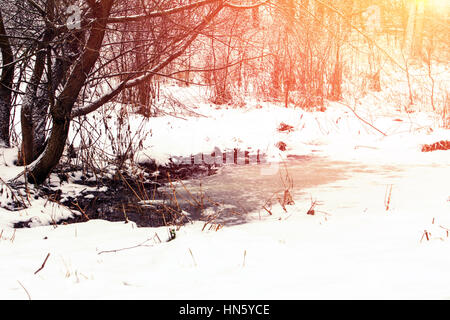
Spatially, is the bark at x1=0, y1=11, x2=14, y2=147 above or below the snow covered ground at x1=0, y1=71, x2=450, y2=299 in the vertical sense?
above

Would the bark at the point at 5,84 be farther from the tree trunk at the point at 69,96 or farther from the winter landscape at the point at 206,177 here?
the tree trunk at the point at 69,96

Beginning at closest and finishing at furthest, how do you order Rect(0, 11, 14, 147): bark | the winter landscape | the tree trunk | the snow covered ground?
the snow covered ground, the winter landscape, the tree trunk, Rect(0, 11, 14, 147): bark

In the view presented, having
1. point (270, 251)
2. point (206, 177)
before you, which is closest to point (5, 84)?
point (206, 177)

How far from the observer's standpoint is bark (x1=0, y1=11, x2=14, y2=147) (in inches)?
184

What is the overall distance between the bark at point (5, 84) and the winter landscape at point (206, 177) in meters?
0.02

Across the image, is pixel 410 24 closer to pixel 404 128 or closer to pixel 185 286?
pixel 404 128

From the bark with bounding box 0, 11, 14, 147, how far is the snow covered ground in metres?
0.31

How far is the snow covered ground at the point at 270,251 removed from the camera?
2061 mm

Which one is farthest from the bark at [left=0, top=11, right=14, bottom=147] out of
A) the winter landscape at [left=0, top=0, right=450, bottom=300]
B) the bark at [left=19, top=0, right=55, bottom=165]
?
the bark at [left=19, top=0, right=55, bottom=165]

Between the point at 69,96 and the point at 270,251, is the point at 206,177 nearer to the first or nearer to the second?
the point at 69,96

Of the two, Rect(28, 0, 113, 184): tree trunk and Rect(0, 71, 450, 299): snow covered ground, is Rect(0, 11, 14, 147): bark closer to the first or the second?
Rect(0, 71, 450, 299): snow covered ground

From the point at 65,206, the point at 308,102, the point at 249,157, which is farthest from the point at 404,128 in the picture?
the point at 65,206

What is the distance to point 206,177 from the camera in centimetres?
568

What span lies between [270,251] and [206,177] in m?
3.16
